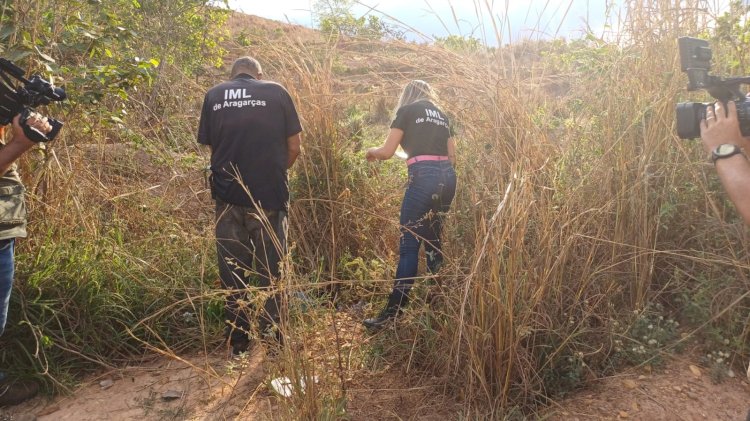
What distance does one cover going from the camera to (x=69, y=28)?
3131 mm

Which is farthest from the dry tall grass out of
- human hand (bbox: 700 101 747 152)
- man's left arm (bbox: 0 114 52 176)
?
man's left arm (bbox: 0 114 52 176)

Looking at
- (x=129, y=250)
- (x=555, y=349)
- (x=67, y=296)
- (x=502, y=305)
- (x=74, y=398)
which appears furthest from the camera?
(x=129, y=250)

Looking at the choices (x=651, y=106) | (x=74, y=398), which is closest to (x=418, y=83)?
(x=651, y=106)

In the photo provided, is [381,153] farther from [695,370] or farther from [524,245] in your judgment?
[695,370]

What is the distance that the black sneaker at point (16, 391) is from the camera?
279cm

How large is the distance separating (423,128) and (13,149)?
2.09 meters

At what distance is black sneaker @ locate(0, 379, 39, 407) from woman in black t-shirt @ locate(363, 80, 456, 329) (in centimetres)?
194

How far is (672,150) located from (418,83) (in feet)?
4.74

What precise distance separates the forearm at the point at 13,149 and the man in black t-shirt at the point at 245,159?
3.48 feet

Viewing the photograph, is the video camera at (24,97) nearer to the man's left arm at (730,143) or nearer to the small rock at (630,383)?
the man's left arm at (730,143)

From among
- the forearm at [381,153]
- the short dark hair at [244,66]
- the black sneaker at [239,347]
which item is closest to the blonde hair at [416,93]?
the forearm at [381,153]

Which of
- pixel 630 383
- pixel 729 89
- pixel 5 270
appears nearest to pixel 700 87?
pixel 729 89

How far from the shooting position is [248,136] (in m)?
3.12

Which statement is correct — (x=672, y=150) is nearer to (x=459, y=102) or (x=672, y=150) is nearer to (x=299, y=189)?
(x=459, y=102)
